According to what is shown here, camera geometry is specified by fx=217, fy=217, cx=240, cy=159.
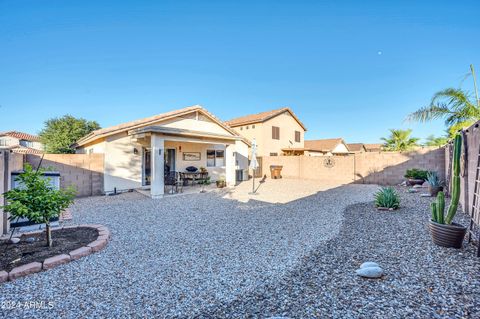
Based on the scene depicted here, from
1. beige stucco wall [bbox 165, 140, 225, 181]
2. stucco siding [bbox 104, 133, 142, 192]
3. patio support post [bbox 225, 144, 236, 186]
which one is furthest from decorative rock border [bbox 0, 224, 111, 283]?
beige stucco wall [bbox 165, 140, 225, 181]

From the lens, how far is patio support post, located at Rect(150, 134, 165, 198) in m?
10.1

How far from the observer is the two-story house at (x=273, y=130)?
74.7 feet

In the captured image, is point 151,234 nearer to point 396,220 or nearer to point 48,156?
point 396,220

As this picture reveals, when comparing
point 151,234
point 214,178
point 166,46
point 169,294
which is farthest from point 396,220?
point 166,46

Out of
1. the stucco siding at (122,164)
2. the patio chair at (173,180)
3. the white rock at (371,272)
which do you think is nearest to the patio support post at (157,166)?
the patio chair at (173,180)

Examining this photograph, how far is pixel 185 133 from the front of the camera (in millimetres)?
11078

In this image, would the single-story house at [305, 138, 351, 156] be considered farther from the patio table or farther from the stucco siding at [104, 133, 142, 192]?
the stucco siding at [104, 133, 142, 192]

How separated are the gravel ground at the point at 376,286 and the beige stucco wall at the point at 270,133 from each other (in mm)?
18524

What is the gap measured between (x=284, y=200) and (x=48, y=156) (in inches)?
404

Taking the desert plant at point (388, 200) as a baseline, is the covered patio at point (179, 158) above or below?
above

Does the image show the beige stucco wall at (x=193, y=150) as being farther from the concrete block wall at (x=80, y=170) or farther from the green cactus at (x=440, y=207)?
the green cactus at (x=440, y=207)

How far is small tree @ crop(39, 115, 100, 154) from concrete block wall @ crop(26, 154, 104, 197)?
14.8 meters

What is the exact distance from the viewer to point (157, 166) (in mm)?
10258

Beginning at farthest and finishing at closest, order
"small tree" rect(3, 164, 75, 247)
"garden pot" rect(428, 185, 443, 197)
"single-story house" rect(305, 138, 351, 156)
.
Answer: "single-story house" rect(305, 138, 351, 156)
"garden pot" rect(428, 185, 443, 197)
"small tree" rect(3, 164, 75, 247)
